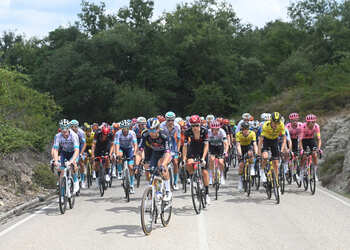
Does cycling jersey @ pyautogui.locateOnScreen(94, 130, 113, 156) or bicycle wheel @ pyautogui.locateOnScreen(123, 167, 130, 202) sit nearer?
bicycle wheel @ pyautogui.locateOnScreen(123, 167, 130, 202)

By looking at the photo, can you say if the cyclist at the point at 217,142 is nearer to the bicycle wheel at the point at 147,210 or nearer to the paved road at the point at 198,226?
the paved road at the point at 198,226

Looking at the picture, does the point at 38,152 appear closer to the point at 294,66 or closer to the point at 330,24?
the point at 294,66

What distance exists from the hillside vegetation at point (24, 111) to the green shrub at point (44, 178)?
4.44 ft

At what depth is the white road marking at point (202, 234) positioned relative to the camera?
752cm

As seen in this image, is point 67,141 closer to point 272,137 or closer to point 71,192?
point 71,192

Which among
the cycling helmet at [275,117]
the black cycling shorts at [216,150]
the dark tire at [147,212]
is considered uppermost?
the cycling helmet at [275,117]

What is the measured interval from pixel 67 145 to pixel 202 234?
497cm

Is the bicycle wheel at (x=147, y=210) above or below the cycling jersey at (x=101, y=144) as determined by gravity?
below

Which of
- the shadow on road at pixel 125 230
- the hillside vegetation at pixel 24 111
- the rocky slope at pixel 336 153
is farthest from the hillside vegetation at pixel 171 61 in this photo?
the shadow on road at pixel 125 230

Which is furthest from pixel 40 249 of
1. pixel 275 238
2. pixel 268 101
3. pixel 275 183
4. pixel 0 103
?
pixel 268 101

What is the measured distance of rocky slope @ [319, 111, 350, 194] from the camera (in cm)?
1609

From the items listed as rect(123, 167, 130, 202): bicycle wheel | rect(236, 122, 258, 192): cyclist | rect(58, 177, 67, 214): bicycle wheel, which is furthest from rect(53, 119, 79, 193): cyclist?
rect(236, 122, 258, 192): cyclist

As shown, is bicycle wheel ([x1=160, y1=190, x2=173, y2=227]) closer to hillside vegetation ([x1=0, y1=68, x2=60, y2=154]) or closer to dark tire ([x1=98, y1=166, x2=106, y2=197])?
dark tire ([x1=98, y1=166, x2=106, y2=197])

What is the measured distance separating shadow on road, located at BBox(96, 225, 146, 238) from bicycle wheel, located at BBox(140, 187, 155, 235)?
0.17m
